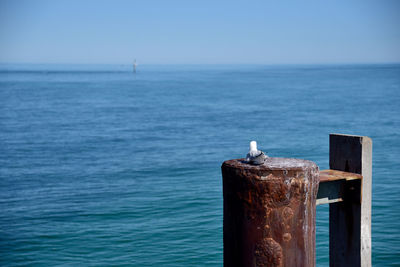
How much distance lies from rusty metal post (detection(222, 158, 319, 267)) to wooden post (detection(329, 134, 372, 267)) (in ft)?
6.74

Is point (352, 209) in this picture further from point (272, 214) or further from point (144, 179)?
point (144, 179)

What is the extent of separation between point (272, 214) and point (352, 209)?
2470 mm

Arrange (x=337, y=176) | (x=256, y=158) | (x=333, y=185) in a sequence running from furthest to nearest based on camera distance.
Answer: (x=333, y=185) < (x=337, y=176) < (x=256, y=158)

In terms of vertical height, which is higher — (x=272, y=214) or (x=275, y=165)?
(x=275, y=165)

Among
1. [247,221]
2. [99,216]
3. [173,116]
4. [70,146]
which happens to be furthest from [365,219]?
[173,116]

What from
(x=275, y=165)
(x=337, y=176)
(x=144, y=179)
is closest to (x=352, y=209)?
(x=337, y=176)

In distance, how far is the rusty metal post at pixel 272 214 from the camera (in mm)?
3492

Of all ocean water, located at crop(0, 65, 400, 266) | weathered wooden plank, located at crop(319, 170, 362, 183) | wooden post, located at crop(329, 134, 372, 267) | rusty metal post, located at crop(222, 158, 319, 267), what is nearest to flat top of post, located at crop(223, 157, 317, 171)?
rusty metal post, located at crop(222, 158, 319, 267)

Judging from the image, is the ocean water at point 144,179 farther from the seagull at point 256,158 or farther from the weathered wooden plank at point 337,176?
the seagull at point 256,158

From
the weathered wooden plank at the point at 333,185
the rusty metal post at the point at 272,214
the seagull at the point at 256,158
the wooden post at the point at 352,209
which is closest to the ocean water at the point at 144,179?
the wooden post at the point at 352,209

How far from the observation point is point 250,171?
352 cm

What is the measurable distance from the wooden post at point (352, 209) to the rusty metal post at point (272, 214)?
6.74 feet

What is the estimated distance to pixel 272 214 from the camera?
3490 mm

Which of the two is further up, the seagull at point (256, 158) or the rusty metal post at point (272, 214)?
the seagull at point (256, 158)
